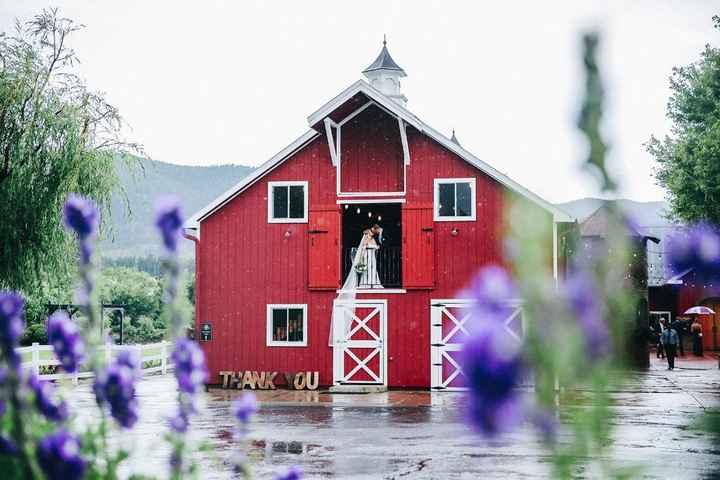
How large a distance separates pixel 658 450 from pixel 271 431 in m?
5.74

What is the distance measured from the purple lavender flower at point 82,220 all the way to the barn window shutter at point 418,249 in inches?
852

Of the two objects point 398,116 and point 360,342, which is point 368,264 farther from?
point 398,116

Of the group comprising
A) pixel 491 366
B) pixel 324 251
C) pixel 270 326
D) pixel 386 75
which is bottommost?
pixel 491 366

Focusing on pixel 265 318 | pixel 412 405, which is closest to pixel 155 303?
pixel 265 318

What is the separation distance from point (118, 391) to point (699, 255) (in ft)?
4.46

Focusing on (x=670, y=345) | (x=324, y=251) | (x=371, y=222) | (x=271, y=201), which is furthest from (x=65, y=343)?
(x=670, y=345)

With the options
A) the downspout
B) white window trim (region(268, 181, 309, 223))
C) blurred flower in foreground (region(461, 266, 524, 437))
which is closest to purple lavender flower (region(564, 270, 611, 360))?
blurred flower in foreground (region(461, 266, 524, 437))

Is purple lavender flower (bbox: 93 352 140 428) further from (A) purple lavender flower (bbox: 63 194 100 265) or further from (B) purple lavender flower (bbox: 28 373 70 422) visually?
(A) purple lavender flower (bbox: 63 194 100 265)

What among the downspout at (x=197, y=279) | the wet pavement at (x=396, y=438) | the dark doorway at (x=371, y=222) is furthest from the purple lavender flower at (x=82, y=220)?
the dark doorway at (x=371, y=222)

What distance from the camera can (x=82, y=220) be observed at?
2.08m

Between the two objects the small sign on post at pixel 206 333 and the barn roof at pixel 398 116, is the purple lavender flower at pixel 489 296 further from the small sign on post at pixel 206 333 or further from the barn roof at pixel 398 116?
the small sign on post at pixel 206 333

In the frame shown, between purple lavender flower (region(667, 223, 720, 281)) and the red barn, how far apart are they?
2136 cm

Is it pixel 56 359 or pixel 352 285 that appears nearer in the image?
pixel 56 359

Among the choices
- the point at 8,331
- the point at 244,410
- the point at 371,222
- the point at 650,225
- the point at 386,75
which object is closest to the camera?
the point at 8,331
